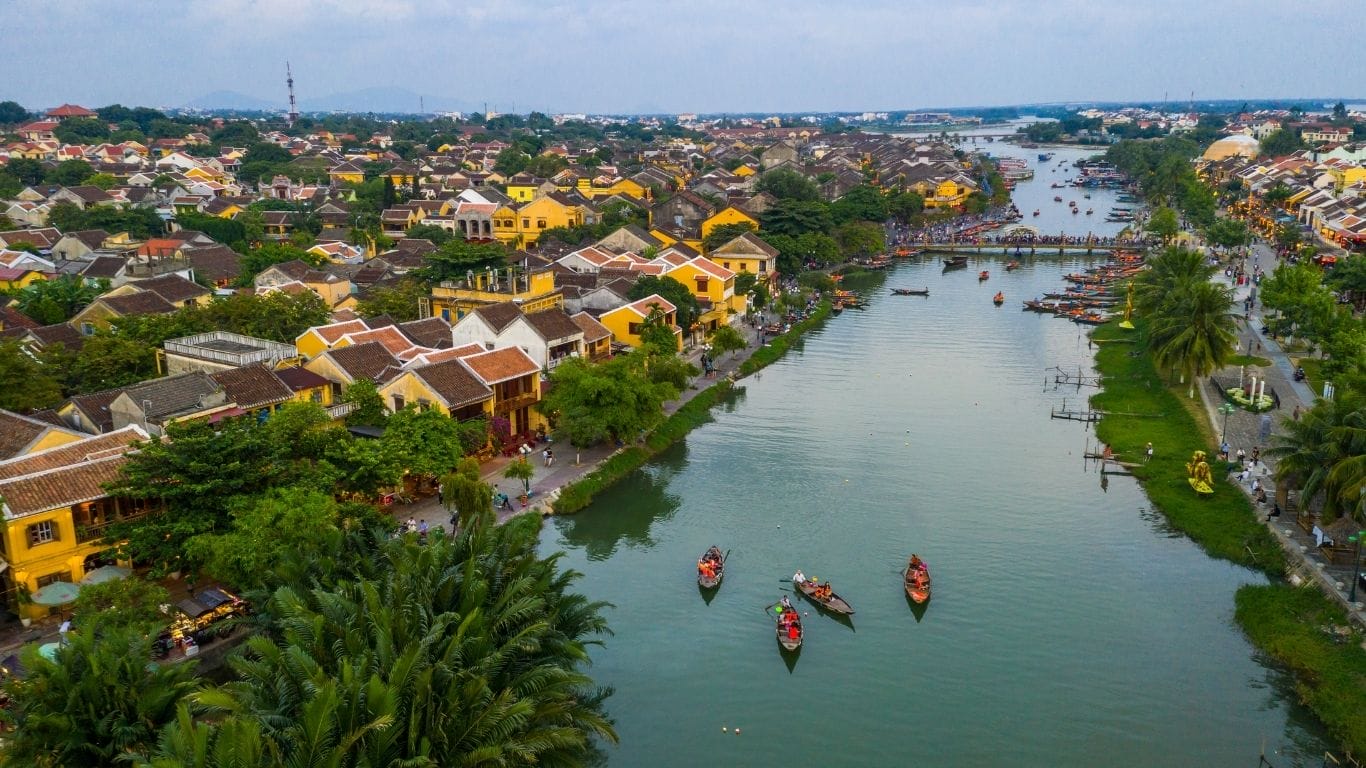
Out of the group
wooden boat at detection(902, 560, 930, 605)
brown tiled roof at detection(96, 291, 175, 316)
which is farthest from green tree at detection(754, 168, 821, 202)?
wooden boat at detection(902, 560, 930, 605)

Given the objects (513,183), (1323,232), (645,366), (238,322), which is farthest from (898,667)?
(513,183)

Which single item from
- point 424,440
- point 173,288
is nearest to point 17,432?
point 424,440

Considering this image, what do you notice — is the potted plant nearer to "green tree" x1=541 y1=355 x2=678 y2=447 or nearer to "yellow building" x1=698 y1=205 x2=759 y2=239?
"green tree" x1=541 y1=355 x2=678 y2=447

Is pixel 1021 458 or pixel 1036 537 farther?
pixel 1021 458

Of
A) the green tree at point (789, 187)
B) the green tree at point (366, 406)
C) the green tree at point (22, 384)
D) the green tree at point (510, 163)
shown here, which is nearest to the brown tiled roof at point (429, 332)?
the green tree at point (366, 406)

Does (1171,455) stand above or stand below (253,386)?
below

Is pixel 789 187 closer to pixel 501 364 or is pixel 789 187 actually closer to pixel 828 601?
pixel 501 364

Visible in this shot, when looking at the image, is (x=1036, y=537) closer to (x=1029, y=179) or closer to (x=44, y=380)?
(x=44, y=380)
